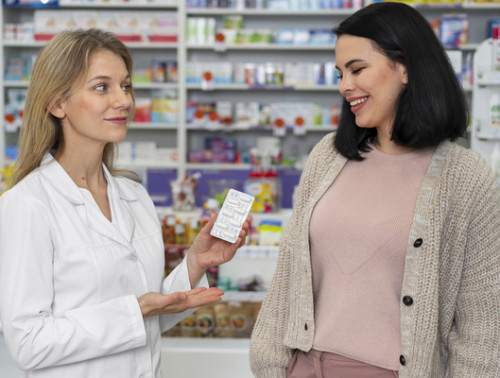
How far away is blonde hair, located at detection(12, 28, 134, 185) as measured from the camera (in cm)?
144

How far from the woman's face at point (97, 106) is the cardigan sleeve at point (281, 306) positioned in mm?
504

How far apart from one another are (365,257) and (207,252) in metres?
0.49

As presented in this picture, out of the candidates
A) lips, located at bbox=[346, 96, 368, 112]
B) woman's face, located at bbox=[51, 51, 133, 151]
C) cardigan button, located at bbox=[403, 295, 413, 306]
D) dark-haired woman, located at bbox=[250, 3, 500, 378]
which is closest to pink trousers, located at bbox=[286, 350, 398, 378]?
dark-haired woman, located at bbox=[250, 3, 500, 378]

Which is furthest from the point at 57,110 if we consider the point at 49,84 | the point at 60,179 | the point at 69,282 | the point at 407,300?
the point at 407,300

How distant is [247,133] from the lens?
237 inches

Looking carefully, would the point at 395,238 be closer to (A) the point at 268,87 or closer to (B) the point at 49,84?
(B) the point at 49,84

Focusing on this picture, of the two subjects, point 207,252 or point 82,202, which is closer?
point 82,202

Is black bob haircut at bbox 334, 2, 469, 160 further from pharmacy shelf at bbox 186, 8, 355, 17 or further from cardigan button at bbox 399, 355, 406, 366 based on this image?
pharmacy shelf at bbox 186, 8, 355, 17

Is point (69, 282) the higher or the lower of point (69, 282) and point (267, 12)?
the lower

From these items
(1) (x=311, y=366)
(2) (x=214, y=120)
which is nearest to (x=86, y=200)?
(1) (x=311, y=366)

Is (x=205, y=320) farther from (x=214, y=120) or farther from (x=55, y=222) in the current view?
(x=214, y=120)

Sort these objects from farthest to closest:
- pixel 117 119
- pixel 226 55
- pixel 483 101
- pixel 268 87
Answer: pixel 226 55, pixel 268 87, pixel 483 101, pixel 117 119

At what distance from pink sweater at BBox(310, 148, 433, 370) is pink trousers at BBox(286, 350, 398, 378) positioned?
0.6 inches

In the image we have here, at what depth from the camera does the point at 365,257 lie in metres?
1.41
